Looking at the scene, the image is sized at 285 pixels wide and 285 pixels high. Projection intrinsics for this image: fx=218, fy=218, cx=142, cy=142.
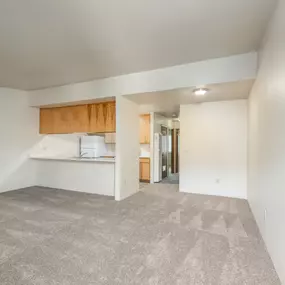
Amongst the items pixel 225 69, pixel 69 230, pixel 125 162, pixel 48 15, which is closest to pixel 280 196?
pixel 225 69

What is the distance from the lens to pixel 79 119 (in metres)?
5.26

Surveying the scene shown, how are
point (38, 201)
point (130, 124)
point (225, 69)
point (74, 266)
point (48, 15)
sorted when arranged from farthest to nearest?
point (130, 124) < point (38, 201) < point (225, 69) < point (48, 15) < point (74, 266)

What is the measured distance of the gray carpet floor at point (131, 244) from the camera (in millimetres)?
1899

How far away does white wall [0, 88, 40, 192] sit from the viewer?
518 cm

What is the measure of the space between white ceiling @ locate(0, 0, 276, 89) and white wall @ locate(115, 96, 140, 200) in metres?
0.98

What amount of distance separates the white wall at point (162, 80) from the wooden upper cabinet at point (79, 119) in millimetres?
376

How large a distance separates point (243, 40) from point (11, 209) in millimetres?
4511

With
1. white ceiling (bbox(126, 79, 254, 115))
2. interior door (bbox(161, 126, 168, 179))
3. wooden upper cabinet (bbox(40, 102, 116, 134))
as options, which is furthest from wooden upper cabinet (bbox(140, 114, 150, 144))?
wooden upper cabinet (bbox(40, 102, 116, 134))

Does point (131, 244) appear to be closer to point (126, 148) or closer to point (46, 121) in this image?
point (126, 148)

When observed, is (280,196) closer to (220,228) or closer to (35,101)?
(220,228)

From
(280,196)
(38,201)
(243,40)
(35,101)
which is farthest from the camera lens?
(35,101)

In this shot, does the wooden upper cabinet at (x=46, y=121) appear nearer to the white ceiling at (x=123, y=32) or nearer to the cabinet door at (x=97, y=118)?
the cabinet door at (x=97, y=118)

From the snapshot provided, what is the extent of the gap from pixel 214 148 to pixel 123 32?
3317mm

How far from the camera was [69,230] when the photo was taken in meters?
2.90
